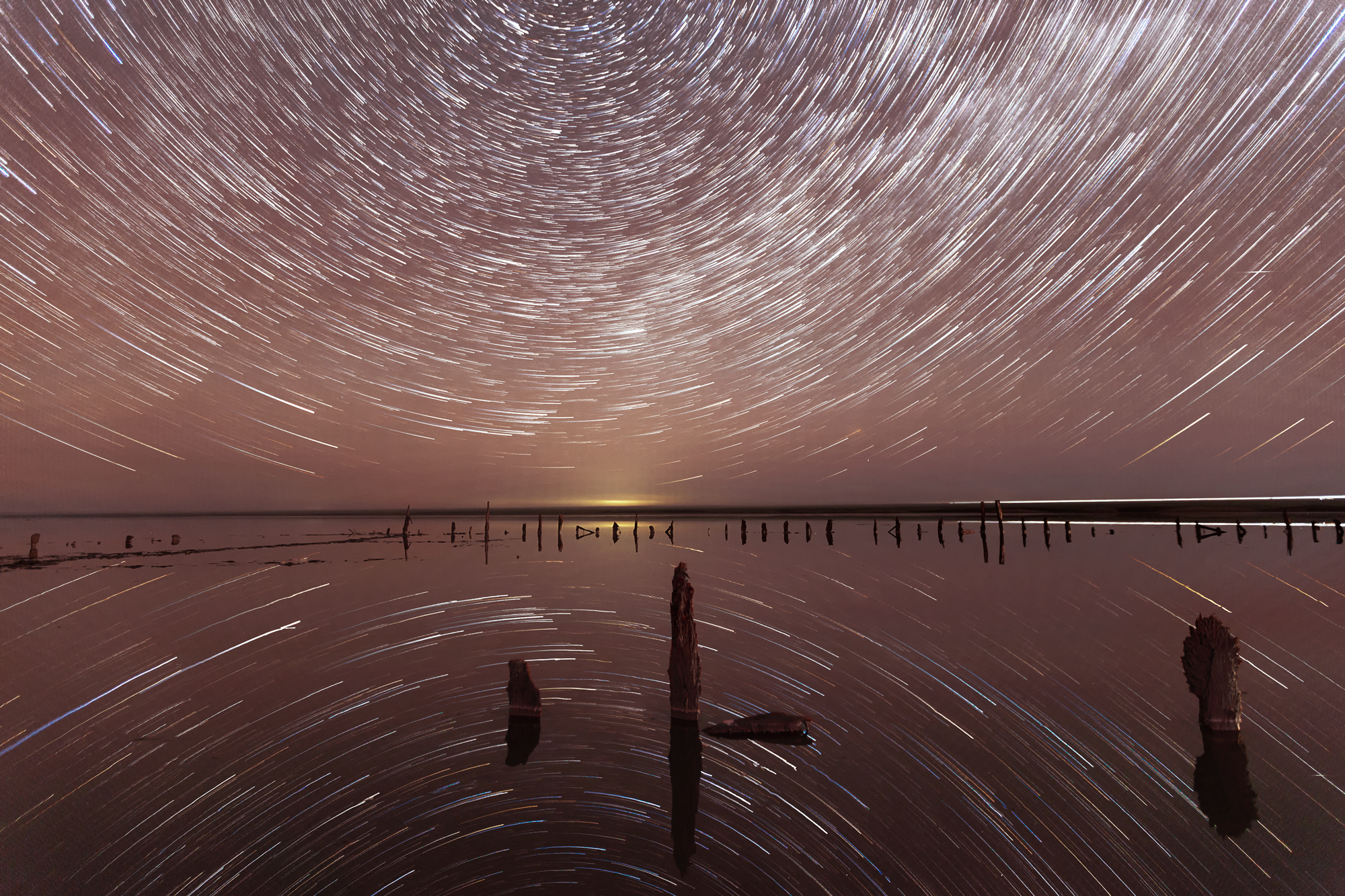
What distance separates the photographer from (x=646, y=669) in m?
14.4

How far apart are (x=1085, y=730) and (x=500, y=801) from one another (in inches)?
348

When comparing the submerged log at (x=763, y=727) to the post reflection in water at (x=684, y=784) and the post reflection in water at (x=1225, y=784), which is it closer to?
the post reflection in water at (x=684, y=784)

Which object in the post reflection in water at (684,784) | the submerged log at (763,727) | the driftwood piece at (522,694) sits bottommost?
the post reflection in water at (684,784)

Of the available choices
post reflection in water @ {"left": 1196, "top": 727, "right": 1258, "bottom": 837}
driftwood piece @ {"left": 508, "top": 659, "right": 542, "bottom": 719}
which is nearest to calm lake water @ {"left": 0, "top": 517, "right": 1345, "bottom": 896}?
post reflection in water @ {"left": 1196, "top": 727, "right": 1258, "bottom": 837}

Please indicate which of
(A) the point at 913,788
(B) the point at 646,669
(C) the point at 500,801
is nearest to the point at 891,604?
(B) the point at 646,669

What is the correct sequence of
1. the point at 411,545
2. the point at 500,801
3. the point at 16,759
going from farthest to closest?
the point at 411,545 < the point at 16,759 < the point at 500,801

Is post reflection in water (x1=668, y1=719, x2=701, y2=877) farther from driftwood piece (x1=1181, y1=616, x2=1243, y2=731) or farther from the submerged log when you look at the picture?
driftwood piece (x1=1181, y1=616, x2=1243, y2=731)

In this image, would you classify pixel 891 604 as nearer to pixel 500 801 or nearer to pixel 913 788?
pixel 913 788

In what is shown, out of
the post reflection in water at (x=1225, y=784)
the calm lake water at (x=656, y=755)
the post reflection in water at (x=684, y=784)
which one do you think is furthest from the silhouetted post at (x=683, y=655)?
the post reflection in water at (x=1225, y=784)

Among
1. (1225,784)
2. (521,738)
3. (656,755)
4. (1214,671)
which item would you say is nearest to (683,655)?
(656,755)

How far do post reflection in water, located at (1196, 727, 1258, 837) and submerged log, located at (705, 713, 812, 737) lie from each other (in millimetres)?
4984

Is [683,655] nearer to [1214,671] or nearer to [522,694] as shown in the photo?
[522,694]

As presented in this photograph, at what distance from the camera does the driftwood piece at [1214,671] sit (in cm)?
929

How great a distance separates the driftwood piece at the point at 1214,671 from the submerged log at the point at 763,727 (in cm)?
554
